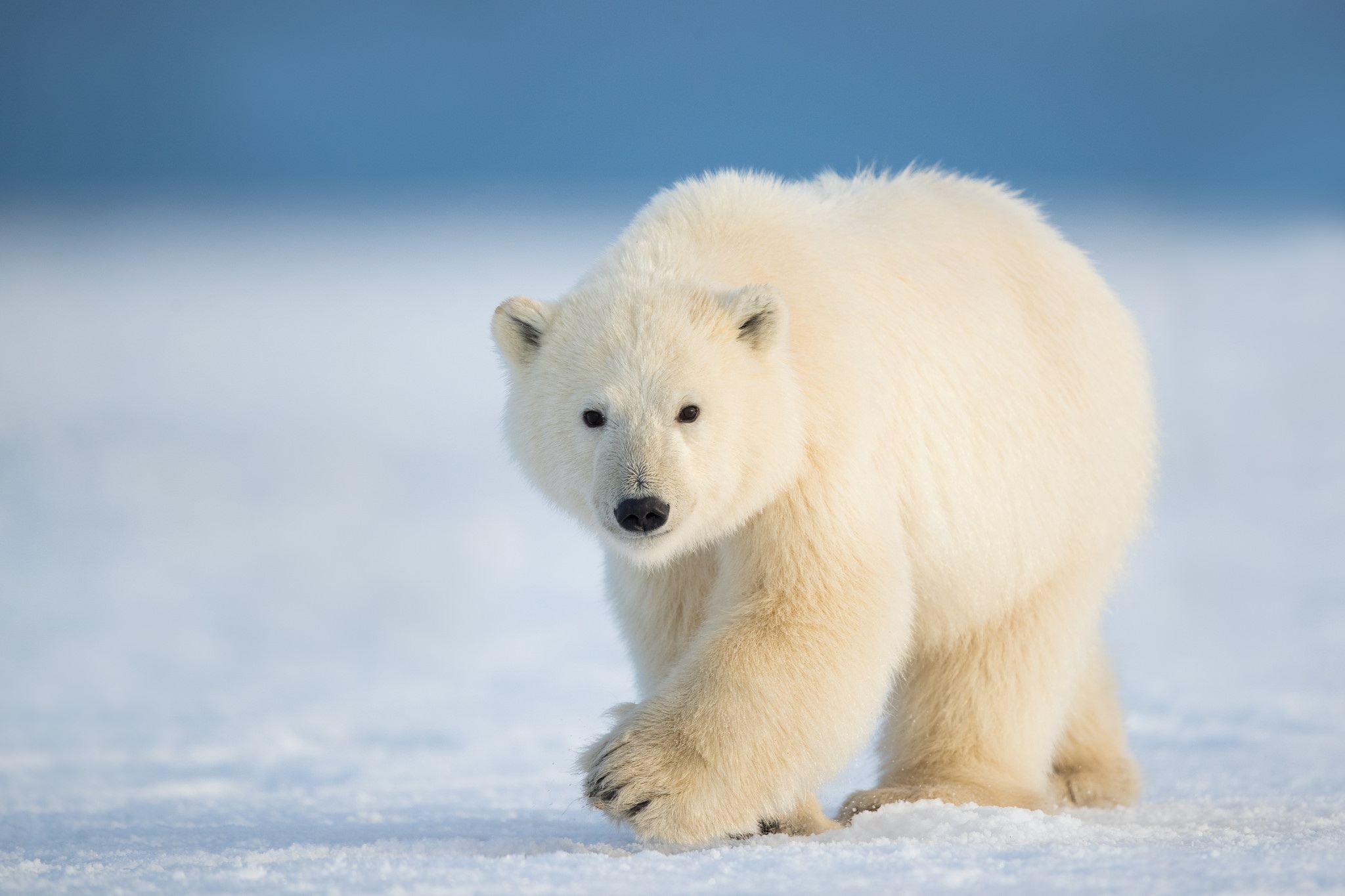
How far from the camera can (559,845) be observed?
11.4 feet

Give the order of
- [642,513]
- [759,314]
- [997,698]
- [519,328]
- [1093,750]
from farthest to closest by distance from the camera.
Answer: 1. [1093,750]
2. [997,698]
3. [519,328]
4. [759,314]
5. [642,513]

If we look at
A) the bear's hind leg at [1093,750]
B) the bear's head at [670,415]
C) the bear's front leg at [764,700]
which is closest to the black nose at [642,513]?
the bear's head at [670,415]

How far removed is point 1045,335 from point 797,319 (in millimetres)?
1147

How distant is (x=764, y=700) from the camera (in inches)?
132

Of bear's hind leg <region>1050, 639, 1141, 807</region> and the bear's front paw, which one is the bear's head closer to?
the bear's front paw

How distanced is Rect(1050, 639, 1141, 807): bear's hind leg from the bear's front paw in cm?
202

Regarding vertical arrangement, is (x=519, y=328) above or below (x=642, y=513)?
above

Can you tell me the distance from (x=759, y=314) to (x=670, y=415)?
36 cm

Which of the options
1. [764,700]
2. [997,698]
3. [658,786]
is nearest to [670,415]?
[764,700]

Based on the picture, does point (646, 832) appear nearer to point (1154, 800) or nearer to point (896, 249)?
point (896, 249)

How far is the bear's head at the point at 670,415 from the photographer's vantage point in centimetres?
334

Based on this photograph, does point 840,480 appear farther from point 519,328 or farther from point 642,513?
point 519,328

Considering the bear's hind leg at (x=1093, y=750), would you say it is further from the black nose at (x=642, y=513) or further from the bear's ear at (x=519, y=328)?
the bear's ear at (x=519, y=328)

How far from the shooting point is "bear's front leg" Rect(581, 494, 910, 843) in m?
3.34
